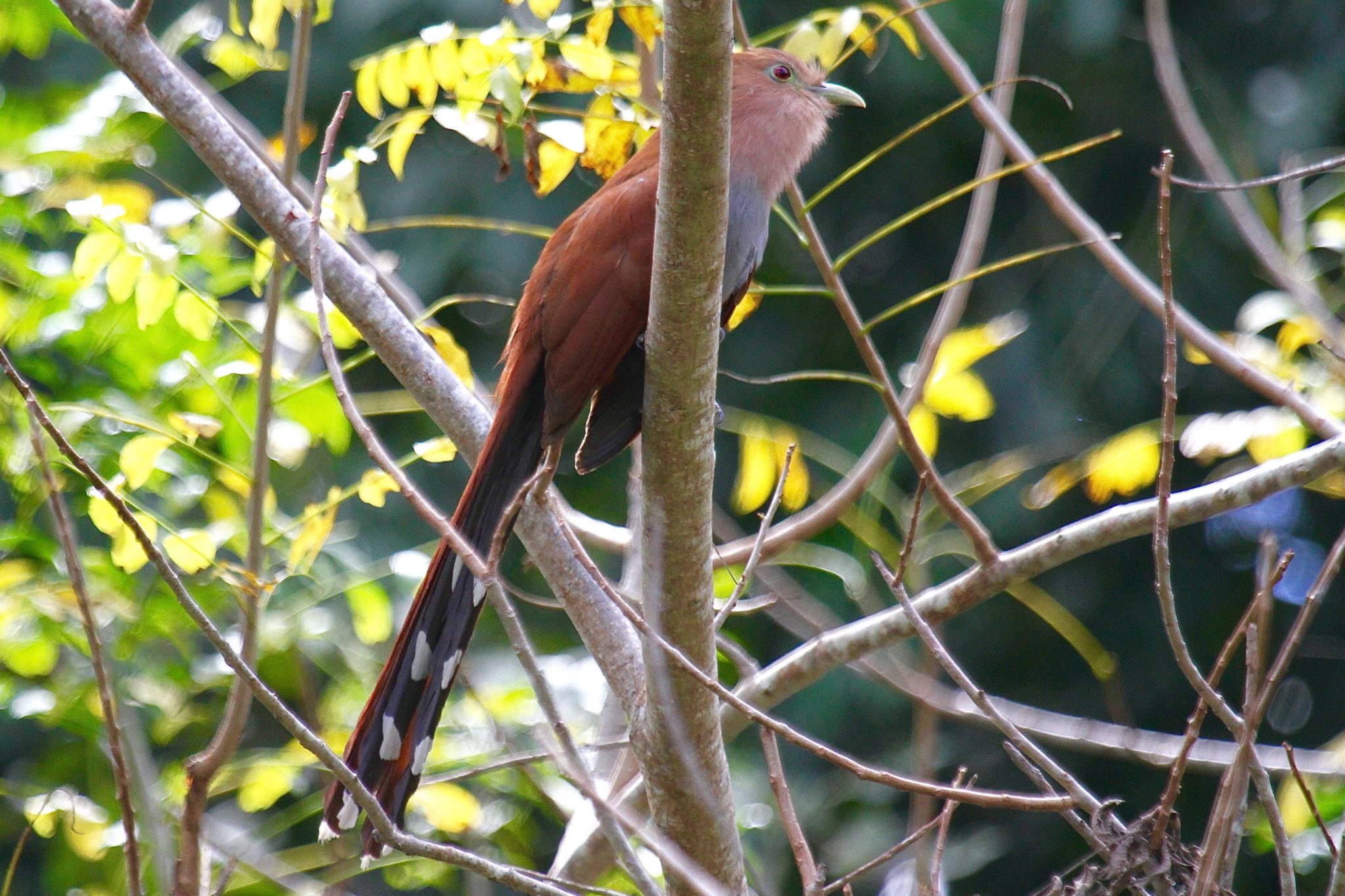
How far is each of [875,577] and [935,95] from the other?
158 centimetres

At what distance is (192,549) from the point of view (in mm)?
2061

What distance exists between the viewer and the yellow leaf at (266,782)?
2568 millimetres

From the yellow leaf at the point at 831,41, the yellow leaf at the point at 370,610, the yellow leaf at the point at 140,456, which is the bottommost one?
the yellow leaf at the point at 370,610

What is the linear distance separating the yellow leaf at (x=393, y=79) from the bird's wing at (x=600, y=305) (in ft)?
1.44

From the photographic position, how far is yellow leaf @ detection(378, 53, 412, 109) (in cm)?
215

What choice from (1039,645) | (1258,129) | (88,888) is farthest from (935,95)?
(88,888)

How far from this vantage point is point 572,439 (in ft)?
13.7

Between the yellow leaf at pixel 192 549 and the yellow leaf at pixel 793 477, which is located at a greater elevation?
the yellow leaf at pixel 192 549

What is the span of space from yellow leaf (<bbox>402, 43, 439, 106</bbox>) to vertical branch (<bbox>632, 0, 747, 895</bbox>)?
78 centimetres

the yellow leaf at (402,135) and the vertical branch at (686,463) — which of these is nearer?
the vertical branch at (686,463)

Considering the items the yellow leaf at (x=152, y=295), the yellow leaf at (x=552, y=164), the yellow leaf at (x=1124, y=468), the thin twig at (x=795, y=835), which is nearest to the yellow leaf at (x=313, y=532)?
the yellow leaf at (x=152, y=295)

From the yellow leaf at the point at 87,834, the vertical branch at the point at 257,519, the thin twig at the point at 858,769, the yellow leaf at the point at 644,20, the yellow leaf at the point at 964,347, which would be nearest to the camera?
the thin twig at the point at 858,769

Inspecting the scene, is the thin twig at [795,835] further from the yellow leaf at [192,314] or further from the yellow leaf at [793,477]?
the yellow leaf at [192,314]

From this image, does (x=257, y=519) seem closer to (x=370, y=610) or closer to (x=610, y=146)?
(x=370, y=610)
